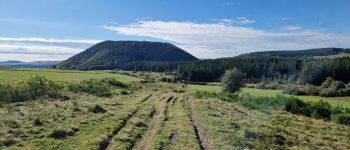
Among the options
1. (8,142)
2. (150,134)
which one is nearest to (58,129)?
(8,142)

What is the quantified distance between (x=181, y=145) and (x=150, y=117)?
41.4 feet

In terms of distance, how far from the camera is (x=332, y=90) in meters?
116

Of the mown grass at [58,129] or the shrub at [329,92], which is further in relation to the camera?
the shrub at [329,92]

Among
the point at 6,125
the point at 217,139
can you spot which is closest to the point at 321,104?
the point at 217,139

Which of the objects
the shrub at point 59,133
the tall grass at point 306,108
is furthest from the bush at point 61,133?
the tall grass at point 306,108

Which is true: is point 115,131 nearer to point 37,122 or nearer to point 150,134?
point 150,134

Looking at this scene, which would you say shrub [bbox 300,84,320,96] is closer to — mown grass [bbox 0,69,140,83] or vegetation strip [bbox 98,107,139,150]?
mown grass [bbox 0,69,140,83]

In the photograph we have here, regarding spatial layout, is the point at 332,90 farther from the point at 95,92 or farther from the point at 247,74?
the point at 95,92

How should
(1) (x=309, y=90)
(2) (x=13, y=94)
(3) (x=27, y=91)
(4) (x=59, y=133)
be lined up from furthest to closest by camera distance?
(1) (x=309, y=90) < (3) (x=27, y=91) < (2) (x=13, y=94) < (4) (x=59, y=133)

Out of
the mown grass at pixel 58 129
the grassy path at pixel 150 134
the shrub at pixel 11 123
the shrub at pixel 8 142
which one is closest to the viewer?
the shrub at pixel 8 142

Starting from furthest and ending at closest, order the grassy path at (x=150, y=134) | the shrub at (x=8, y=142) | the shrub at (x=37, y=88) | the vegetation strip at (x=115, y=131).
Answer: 1. the shrub at (x=37, y=88)
2. the grassy path at (x=150, y=134)
3. the vegetation strip at (x=115, y=131)
4. the shrub at (x=8, y=142)

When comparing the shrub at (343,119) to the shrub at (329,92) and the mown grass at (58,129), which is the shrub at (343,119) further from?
the shrub at (329,92)

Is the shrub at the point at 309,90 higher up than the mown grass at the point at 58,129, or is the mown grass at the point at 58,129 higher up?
the mown grass at the point at 58,129

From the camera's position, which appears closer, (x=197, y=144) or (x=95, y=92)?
(x=197, y=144)
